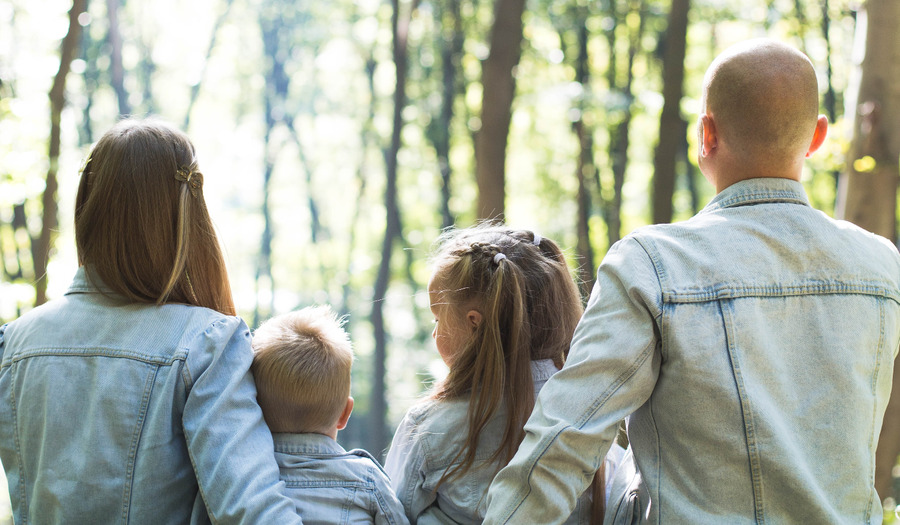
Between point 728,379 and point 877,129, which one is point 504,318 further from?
point 877,129

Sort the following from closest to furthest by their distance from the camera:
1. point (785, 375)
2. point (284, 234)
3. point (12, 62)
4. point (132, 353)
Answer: point (785, 375)
point (132, 353)
point (12, 62)
point (284, 234)

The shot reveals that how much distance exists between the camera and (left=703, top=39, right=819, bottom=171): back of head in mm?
1838

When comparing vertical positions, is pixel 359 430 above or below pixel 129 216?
below

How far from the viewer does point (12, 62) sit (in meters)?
15.5

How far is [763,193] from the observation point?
187 cm

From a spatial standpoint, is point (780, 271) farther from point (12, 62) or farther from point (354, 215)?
point (354, 215)

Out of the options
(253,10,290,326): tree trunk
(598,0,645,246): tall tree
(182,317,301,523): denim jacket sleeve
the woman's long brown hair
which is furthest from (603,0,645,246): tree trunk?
(182,317,301,523): denim jacket sleeve

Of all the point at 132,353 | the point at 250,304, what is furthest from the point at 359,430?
the point at 132,353

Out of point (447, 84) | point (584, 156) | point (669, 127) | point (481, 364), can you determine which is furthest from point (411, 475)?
point (447, 84)

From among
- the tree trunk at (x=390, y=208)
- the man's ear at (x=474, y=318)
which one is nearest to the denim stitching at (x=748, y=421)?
the man's ear at (x=474, y=318)

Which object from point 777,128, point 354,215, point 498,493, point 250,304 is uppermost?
point 777,128

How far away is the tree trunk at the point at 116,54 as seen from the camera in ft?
56.5

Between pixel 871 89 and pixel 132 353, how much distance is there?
13.7 feet

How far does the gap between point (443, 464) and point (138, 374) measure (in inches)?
33.5
